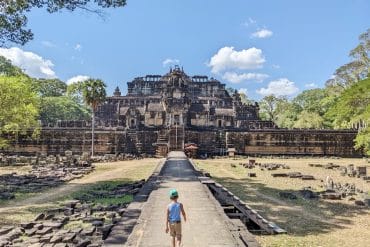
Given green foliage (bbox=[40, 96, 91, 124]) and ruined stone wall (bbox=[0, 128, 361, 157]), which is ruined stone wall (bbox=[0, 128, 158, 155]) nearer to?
ruined stone wall (bbox=[0, 128, 361, 157])

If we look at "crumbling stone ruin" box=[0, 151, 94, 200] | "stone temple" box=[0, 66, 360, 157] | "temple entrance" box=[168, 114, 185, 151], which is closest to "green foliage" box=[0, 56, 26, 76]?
"stone temple" box=[0, 66, 360, 157]

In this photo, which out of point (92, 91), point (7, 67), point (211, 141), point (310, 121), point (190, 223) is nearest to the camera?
point (190, 223)

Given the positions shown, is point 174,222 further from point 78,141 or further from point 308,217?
point 78,141

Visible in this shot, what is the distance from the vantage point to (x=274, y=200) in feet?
51.1

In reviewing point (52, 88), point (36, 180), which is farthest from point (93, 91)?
point (52, 88)

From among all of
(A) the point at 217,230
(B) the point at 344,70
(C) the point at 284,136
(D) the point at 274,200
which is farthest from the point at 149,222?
(B) the point at 344,70

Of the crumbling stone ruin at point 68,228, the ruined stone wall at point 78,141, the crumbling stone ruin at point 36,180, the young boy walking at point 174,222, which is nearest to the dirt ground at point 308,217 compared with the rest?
the young boy walking at point 174,222

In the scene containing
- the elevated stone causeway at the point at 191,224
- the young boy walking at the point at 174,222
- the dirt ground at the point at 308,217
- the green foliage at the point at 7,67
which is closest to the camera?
the young boy walking at the point at 174,222

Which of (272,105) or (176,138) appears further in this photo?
(272,105)

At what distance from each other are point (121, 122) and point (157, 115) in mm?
5999

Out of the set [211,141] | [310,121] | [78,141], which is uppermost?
[310,121]

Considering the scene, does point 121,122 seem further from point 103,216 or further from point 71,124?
point 103,216

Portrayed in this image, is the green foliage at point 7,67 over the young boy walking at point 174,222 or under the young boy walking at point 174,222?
over

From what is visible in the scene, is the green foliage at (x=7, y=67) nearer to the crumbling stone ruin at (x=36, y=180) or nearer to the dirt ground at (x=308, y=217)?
the crumbling stone ruin at (x=36, y=180)
